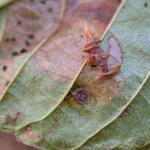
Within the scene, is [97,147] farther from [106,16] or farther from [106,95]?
[106,16]

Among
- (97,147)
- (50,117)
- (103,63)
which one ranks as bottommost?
(97,147)

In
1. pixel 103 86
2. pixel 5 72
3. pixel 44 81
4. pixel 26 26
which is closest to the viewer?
pixel 103 86

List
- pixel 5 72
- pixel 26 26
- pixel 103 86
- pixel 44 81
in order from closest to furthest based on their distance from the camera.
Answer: pixel 103 86 → pixel 44 81 → pixel 5 72 → pixel 26 26

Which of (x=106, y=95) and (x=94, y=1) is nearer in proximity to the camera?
(x=106, y=95)

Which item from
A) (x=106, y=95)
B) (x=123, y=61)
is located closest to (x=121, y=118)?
(x=106, y=95)

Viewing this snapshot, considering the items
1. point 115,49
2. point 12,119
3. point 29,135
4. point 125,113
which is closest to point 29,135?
point 29,135

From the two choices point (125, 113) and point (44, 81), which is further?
point (44, 81)

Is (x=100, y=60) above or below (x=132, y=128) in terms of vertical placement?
above

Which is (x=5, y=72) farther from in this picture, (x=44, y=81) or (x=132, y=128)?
(x=132, y=128)
